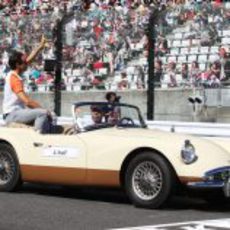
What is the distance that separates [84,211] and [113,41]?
25.4ft

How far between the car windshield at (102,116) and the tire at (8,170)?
0.96 metres

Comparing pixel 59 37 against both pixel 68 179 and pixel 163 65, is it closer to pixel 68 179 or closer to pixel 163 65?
pixel 163 65

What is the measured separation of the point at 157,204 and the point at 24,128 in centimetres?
234

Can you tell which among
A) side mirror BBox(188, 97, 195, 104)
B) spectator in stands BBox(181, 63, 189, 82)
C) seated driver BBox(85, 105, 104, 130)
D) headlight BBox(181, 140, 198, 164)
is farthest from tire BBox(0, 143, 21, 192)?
spectator in stands BBox(181, 63, 189, 82)

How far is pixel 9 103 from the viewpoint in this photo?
959 centimetres

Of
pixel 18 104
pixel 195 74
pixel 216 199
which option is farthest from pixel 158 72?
pixel 216 199

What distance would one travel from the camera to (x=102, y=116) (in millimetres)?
8953

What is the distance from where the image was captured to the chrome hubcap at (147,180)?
302 inches

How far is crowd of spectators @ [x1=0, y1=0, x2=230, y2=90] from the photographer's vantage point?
1359cm

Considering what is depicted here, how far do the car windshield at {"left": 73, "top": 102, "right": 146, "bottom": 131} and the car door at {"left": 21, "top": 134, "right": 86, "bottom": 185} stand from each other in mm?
A: 350

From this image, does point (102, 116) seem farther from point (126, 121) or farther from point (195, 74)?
point (195, 74)

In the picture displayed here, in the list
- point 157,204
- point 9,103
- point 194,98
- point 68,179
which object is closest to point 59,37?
point 194,98

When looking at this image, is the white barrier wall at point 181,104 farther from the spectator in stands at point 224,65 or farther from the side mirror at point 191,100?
the spectator in stands at point 224,65

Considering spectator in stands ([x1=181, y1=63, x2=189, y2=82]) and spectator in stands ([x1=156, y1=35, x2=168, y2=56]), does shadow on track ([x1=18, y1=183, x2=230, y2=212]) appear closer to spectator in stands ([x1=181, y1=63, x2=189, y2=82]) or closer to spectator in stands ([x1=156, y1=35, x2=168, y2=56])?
spectator in stands ([x1=181, y1=63, x2=189, y2=82])
